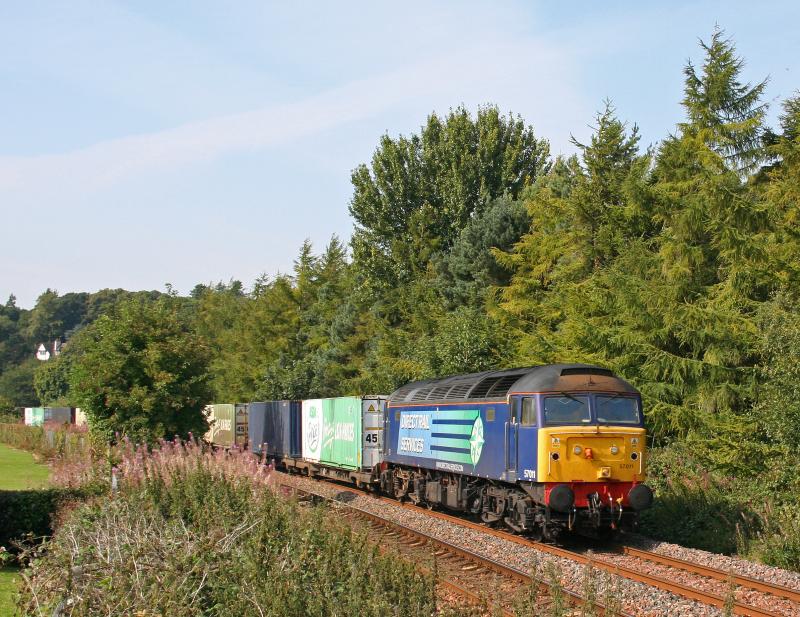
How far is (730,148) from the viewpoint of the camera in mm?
27344

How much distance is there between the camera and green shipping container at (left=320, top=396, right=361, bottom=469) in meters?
26.7

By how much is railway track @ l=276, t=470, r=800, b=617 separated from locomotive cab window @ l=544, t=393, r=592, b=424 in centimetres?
240

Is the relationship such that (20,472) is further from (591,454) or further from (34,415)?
(34,415)

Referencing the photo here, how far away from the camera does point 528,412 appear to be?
1653 centimetres

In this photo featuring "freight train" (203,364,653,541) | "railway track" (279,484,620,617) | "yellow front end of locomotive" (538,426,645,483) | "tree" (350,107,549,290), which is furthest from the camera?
"tree" (350,107,549,290)

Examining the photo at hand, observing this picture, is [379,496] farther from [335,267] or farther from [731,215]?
[335,267]

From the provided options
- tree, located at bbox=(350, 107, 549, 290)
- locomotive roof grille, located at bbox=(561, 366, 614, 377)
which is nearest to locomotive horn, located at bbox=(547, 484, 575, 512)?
locomotive roof grille, located at bbox=(561, 366, 614, 377)

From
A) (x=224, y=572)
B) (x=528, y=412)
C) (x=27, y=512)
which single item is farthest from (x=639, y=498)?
(x=27, y=512)

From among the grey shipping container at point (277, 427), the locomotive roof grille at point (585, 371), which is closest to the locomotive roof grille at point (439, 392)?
the locomotive roof grille at point (585, 371)

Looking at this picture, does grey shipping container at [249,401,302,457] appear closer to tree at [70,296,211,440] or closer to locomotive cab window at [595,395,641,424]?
tree at [70,296,211,440]

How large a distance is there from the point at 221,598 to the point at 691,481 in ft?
48.3

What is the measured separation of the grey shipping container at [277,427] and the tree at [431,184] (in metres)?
14.4

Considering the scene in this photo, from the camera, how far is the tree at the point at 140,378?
1008 inches

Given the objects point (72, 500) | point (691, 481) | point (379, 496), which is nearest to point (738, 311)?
point (691, 481)
